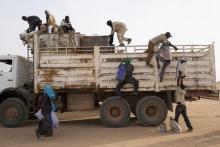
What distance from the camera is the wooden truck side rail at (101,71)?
13.4 m

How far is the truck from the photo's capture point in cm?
1345

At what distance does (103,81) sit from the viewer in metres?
13.4

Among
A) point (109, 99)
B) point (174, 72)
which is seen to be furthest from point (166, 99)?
point (109, 99)

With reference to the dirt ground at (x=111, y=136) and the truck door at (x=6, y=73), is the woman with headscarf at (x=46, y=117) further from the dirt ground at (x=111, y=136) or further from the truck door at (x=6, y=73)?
the truck door at (x=6, y=73)

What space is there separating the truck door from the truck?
4.5 inches

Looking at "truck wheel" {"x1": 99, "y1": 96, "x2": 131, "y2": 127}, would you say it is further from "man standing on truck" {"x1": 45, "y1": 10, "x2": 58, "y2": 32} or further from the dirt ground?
"man standing on truck" {"x1": 45, "y1": 10, "x2": 58, "y2": 32}

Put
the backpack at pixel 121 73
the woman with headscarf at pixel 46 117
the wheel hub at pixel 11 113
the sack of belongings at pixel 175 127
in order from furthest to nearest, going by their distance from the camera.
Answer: the wheel hub at pixel 11 113
the backpack at pixel 121 73
the sack of belongings at pixel 175 127
the woman with headscarf at pixel 46 117

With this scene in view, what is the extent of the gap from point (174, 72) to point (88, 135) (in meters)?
3.70

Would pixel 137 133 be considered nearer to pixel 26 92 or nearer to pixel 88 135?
pixel 88 135

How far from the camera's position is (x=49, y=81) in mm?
13445

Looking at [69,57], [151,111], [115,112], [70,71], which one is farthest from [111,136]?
[69,57]

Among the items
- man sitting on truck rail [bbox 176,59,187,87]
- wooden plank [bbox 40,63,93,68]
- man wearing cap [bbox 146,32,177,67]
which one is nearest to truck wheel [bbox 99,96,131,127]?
wooden plank [bbox 40,63,93,68]

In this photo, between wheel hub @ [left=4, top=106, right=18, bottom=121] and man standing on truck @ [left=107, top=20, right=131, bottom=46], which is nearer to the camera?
wheel hub @ [left=4, top=106, right=18, bottom=121]

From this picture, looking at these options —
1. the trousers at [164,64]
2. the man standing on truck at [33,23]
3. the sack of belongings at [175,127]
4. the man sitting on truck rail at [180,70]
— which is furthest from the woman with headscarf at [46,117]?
the man standing on truck at [33,23]
